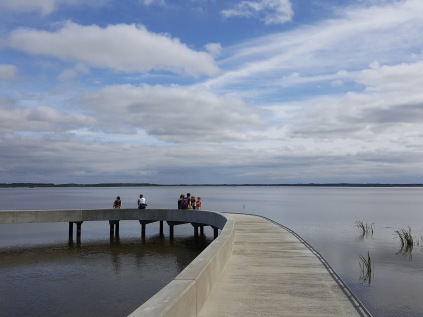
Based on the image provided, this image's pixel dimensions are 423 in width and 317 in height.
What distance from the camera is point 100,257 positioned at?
22422 millimetres

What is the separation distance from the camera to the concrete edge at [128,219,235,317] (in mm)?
5633

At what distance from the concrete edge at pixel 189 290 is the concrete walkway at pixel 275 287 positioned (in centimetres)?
27

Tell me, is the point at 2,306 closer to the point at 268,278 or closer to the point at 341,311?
the point at 268,278

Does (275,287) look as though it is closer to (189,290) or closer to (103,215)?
(189,290)

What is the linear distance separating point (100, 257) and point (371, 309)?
1430 centimetres

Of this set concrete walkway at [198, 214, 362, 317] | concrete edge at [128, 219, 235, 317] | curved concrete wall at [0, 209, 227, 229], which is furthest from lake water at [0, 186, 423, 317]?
concrete edge at [128, 219, 235, 317]

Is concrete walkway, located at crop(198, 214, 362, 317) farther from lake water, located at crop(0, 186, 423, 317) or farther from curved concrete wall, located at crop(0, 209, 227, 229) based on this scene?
curved concrete wall, located at crop(0, 209, 227, 229)

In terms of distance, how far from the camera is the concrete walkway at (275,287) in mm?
7906

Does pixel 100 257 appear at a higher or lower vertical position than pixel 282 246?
lower

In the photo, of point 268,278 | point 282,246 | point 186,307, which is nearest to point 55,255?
point 282,246

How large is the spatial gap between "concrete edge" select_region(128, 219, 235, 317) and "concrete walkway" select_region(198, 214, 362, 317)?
0.27 meters

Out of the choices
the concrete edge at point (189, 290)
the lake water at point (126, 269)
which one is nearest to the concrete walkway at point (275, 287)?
the concrete edge at point (189, 290)

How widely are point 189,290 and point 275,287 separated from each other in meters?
3.31

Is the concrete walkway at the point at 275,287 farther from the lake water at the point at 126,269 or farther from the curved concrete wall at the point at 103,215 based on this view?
the curved concrete wall at the point at 103,215
